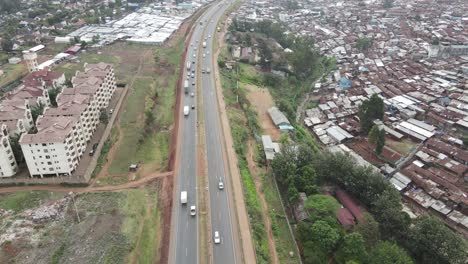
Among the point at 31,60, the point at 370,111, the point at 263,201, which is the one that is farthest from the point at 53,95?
the point at 370,111

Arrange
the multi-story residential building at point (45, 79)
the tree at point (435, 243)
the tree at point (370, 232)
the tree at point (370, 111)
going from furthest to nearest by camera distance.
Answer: the tree at point (370, 111) → the multi-story residential building at point (45, 79) → the tree at point (370, 232) → the tree at point (435, 243)

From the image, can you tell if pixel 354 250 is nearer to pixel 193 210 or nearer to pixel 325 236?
pixel 325 236

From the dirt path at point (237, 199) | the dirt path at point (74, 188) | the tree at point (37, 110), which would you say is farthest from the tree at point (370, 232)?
the tree at point (37, 110)

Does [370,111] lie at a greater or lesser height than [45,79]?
lesser

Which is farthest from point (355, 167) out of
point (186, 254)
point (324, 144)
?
point (186, 254)

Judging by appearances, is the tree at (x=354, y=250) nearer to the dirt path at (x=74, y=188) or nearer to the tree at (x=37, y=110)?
the dirt path at (x=74, y=188)
